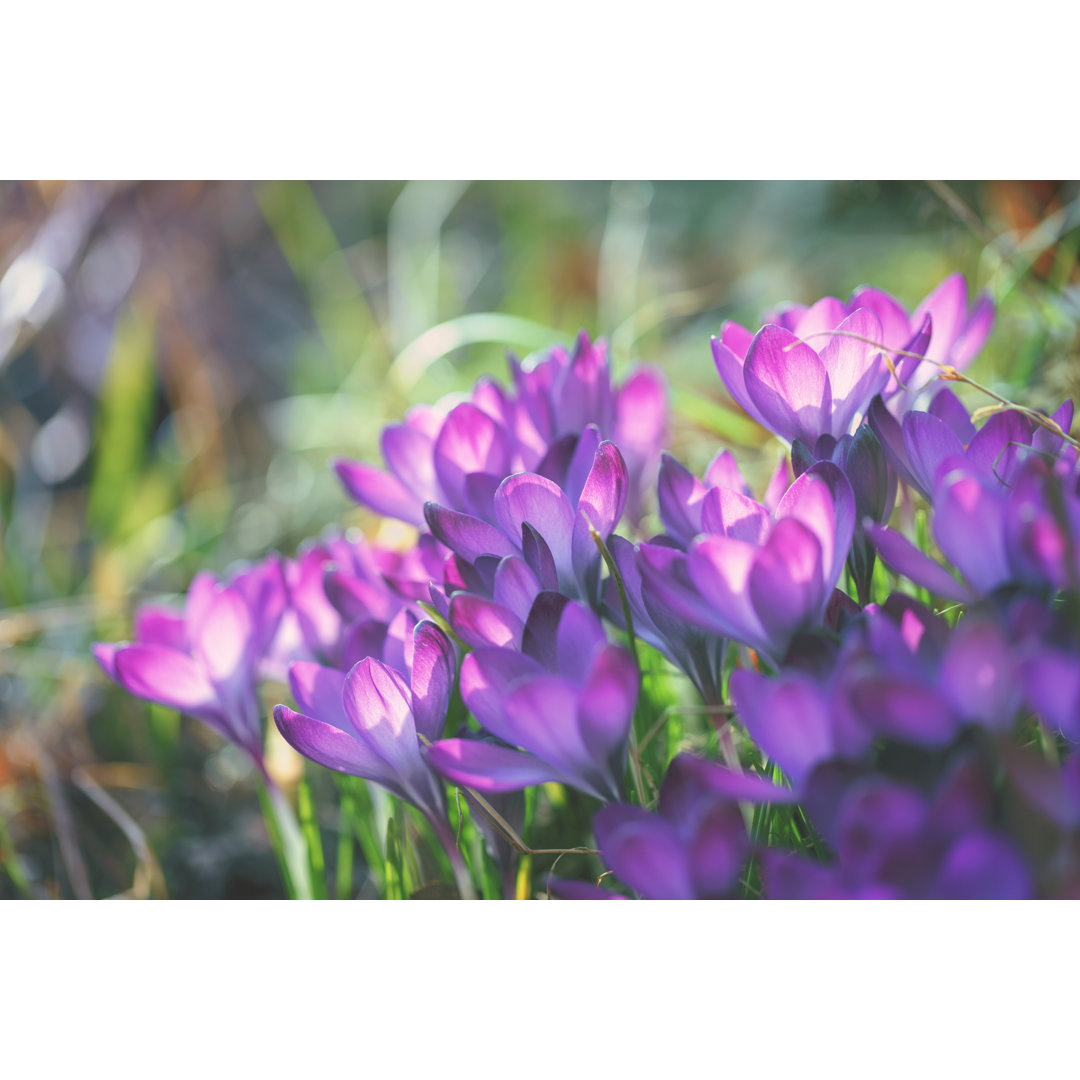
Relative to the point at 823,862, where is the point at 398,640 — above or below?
above

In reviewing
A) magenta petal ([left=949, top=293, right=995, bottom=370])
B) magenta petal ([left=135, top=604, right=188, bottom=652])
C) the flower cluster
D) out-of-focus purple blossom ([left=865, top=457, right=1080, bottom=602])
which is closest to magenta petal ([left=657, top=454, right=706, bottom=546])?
the flower cluster

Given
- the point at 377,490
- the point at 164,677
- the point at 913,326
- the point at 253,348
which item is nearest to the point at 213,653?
the point at 164,677

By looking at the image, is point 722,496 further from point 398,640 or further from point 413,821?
point 413,821

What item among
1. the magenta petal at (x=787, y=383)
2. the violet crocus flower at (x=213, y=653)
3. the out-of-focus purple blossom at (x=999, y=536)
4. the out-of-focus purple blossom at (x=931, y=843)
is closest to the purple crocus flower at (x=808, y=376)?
the magenta petal at (x=787, y=383)

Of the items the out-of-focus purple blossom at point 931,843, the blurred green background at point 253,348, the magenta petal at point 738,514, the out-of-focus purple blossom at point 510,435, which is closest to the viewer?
the out-of-focus purple blossom at point 931,843

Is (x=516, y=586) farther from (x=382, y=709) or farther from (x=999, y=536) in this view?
(x=999, y=536)

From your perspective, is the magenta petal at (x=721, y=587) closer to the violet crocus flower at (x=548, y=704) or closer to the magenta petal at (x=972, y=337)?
the violet crocus flower at (x=548, y=704)
